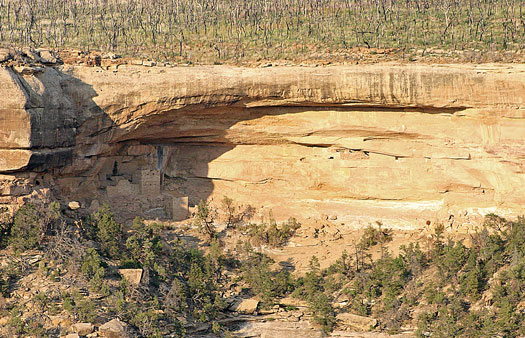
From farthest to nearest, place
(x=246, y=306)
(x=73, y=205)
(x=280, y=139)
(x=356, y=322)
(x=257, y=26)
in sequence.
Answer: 1. (x=257, y=26)
2. (x=280, y=139)
3. (x=73, y=205)
4. (x=246, y=306)
5. (x=356, y=322)

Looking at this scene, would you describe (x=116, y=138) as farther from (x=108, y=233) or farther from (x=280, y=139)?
(x=280, y=139)

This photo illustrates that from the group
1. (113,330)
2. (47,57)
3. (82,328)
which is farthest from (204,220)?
(82,328)

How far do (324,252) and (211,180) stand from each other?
15.0 feet

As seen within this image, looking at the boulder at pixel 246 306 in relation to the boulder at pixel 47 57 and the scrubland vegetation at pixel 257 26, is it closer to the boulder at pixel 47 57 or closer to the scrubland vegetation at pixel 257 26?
the scrubland vegetation at pixel 257 26

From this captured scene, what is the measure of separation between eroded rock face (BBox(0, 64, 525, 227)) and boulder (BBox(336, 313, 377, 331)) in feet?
14.3

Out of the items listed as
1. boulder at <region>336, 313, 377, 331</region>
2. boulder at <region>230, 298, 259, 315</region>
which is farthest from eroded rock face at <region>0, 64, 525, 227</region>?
boulder at <region>336, 313, 377, 331</region>

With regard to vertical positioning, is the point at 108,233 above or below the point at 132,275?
above

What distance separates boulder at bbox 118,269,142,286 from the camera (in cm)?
1994

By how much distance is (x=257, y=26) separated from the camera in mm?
30953

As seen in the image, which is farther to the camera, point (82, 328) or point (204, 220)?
point (204, 220)

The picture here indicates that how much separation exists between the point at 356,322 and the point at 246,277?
349 centimetres

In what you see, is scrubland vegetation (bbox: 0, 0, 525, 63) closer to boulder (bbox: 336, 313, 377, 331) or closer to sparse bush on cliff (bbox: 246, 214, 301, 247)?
sparse bush on cliff (bbox: 246, 214, 301, 247)

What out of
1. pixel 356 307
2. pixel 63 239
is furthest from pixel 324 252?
pixel 63 239

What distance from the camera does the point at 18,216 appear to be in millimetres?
20641
